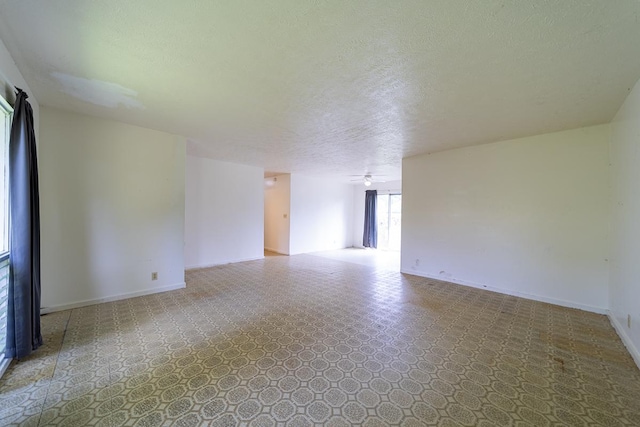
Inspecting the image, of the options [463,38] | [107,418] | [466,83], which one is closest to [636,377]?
[466,83]

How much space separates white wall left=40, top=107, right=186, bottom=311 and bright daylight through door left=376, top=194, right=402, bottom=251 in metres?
6.95

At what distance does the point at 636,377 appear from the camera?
2.06 metres

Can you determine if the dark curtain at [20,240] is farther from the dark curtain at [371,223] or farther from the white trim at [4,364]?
the dark curtain at [371,223]

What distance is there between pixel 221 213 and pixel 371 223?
5353 millimetres

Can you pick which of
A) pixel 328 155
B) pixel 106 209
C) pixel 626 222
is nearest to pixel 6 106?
pixel 106 209

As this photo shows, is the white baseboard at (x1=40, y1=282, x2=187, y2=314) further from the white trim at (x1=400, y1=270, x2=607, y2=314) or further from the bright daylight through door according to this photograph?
the bright daylight through door

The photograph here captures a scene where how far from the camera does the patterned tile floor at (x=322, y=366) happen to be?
65.3 inches

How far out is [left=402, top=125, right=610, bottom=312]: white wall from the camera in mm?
3490

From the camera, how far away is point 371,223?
9477 millimetres

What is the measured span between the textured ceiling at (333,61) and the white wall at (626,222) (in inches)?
10.9

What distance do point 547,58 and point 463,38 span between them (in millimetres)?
784

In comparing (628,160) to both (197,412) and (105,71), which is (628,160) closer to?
(197,412)

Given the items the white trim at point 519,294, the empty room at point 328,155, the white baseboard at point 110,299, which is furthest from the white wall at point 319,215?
the white baseboard at point 110,299

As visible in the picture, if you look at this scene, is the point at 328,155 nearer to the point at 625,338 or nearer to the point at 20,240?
the point at 20,240
